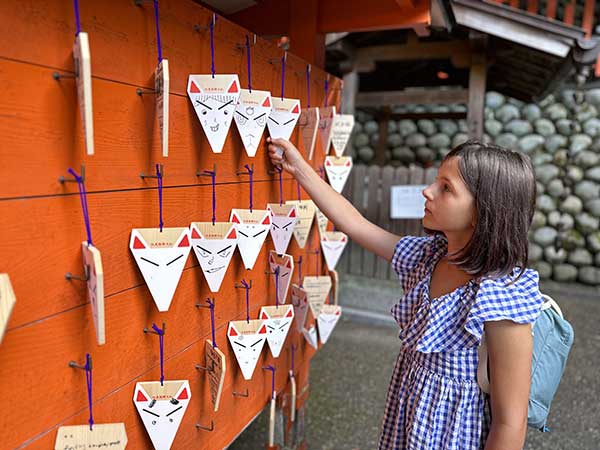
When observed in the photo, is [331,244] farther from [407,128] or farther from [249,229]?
[407,128]

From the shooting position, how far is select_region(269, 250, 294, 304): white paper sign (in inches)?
61.3

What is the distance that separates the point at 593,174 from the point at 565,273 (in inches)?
52.8

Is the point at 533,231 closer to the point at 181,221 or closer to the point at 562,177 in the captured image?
the point at 562,177

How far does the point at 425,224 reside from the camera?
128cm

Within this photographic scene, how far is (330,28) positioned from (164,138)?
1364mm

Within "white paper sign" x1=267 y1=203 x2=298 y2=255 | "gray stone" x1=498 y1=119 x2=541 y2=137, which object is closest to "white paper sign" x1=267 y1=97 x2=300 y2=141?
"white paper sign" x1=267 y1=203 x2=298 y2=255

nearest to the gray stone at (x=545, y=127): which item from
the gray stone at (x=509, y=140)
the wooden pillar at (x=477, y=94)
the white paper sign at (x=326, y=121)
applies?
the gray stone at (x=509, y=140)

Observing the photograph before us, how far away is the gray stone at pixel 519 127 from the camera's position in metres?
6.79

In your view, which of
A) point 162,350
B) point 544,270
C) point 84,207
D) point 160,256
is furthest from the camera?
point 544,270

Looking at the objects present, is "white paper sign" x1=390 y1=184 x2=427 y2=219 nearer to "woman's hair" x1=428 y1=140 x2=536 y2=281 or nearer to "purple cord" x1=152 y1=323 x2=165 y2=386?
"woman's hair" x1=428 y1=140 x2=536 y2=281

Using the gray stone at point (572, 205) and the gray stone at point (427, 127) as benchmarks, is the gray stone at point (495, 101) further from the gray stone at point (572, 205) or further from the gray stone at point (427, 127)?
the gray stone at point (572, 205)

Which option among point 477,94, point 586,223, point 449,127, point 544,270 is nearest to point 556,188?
point 586,223

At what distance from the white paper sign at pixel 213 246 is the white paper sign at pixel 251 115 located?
238mm

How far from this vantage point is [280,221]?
5.05ft
